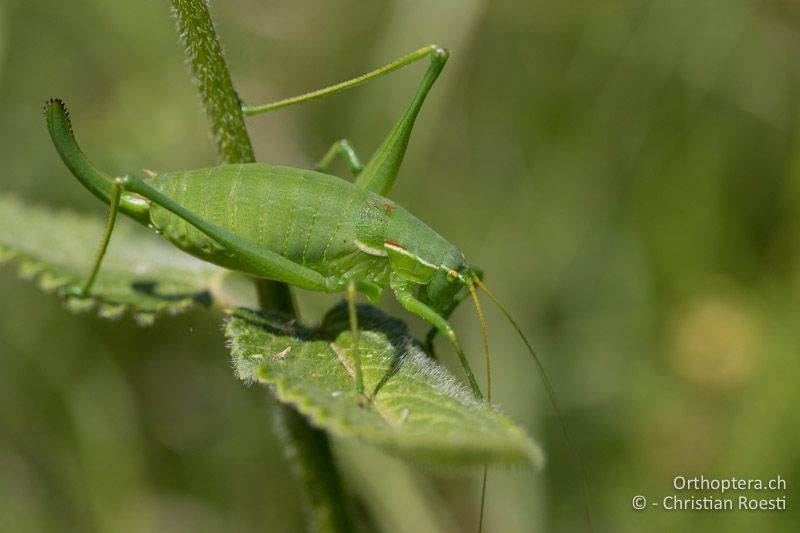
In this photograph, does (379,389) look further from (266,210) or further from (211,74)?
(211,74)

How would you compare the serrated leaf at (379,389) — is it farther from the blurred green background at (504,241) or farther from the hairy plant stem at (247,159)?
the blurred green background at (504,241)

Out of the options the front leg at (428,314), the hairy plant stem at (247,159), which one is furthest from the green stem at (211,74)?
the front leg at (428,314)

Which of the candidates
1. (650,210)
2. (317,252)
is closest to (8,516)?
(317,252)

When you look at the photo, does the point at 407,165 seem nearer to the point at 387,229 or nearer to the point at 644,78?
the point at 644,78

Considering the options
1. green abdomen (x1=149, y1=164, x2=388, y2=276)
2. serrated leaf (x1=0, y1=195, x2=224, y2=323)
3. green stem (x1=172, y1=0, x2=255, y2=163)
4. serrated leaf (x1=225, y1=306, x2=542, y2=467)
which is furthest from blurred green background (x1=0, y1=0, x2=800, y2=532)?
green stem (x1=172, y1=0, x2=255, y2=163)

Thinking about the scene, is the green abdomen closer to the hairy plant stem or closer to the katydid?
the katydid
